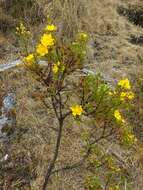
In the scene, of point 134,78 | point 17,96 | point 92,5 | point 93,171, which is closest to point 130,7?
point 92,5

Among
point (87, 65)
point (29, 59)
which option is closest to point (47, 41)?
point (29, 59)

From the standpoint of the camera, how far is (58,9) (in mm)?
6980

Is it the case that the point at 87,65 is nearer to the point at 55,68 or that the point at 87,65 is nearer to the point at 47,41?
the point at 55,68

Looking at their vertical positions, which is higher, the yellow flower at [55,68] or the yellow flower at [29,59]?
the yellow flower at [29,59]

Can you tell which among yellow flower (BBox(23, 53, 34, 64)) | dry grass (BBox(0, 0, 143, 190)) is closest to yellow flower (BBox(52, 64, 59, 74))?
yellow flower (BBox(23, 53, 34, 64))

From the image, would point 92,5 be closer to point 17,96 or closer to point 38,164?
point 17,96

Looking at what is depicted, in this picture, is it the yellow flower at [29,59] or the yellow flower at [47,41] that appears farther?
the yellow flower at [29,59]

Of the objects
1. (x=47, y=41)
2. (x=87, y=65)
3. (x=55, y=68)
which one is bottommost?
(x=87, y=65)

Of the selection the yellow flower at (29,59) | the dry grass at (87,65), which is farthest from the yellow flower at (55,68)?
the dry grass at (87,65)

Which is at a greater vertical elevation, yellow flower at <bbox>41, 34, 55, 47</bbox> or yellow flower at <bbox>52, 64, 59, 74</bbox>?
yellow flower at <bbox>41, 34, 55, 47</bbox>

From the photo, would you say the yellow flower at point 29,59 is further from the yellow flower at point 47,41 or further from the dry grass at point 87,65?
the dry grass at point 87,65

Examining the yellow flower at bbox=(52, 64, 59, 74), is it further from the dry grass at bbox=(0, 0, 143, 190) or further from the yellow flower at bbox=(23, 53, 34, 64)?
the dry grass at bbox=(0, 0, 143, 190)

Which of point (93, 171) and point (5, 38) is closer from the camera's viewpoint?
point (93, 171)

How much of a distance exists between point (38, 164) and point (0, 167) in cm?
33
